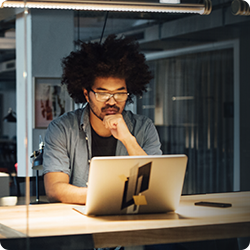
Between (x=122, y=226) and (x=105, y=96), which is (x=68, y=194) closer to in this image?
(x=122, y=226)

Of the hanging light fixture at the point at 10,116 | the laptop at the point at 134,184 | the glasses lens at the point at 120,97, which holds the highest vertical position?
the glasses lens at the point at 120,97

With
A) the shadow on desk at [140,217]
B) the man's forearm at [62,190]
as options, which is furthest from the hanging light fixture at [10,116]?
the shadow on desk at [140,217]

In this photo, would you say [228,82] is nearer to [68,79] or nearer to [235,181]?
[235,181]

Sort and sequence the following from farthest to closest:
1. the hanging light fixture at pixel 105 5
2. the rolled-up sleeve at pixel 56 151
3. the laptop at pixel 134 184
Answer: the hanging light fixture at pixel 105 5 < the rolled-up sleeve at pixel 56 151 < the laptop at pixel 134 184

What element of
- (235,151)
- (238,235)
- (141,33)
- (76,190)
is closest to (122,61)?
(76,190)

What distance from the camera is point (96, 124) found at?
7.05 ft

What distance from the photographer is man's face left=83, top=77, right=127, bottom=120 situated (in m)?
2.06

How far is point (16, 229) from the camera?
3.70ft

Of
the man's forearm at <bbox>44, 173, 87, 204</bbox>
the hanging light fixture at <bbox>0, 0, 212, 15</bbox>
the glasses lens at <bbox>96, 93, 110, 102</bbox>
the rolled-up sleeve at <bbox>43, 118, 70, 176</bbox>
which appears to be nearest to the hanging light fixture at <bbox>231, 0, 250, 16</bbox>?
the hanging light fixture at <bbox>0, 0, 212, 15</bbox>

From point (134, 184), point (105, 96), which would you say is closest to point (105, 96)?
point (105, 96)

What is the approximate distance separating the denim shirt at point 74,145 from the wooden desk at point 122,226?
456 mm

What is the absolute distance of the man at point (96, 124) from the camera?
190 centimetres

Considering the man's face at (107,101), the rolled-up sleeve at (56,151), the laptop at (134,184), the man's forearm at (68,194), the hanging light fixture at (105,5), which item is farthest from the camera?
the man's face at (107,101)

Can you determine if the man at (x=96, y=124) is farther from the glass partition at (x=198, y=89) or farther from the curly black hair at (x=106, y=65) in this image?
the glass partition at (x=198, y=89)
